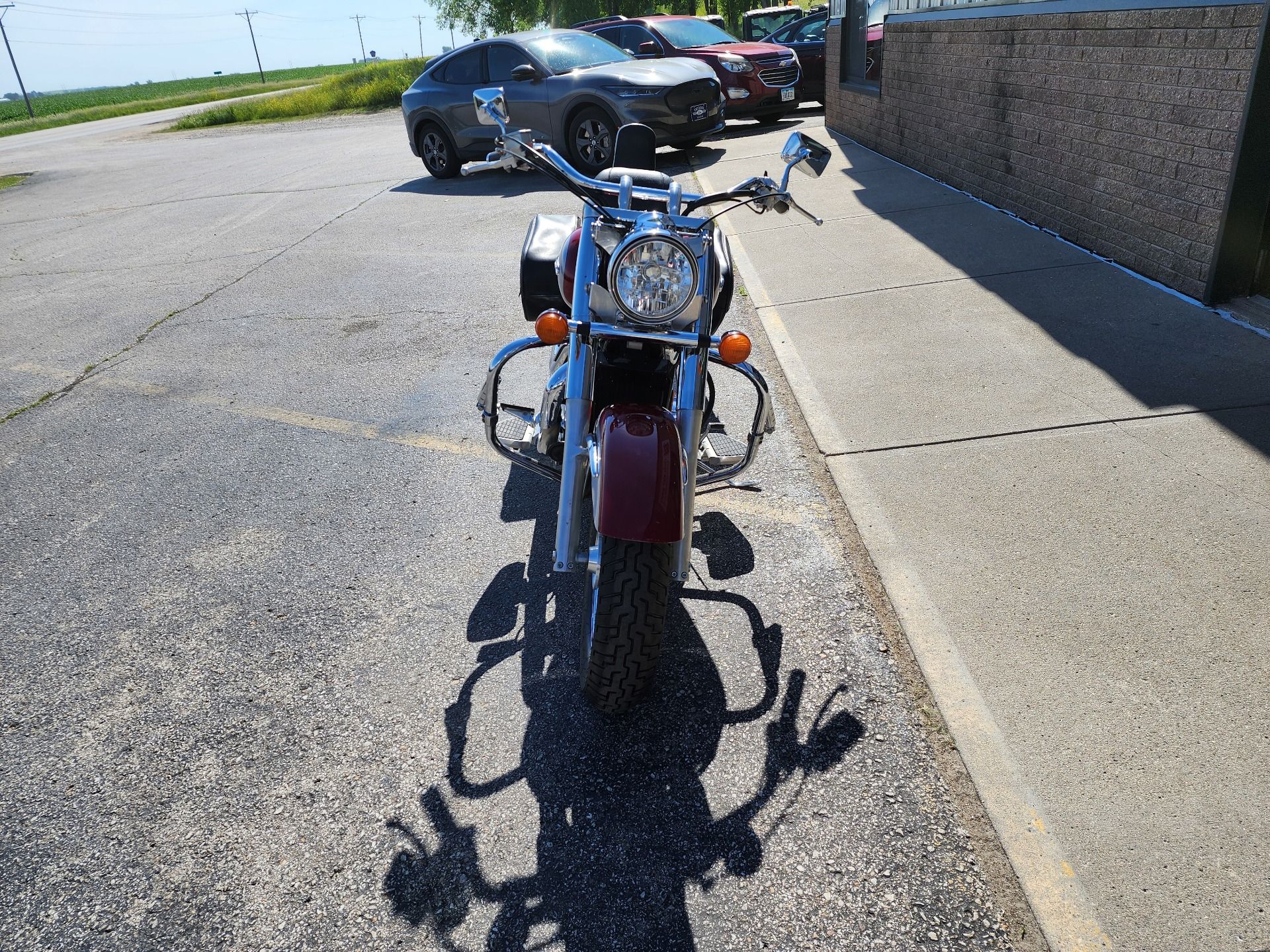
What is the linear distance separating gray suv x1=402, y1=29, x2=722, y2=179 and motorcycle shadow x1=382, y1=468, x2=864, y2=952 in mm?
9267

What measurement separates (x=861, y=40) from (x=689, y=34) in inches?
152

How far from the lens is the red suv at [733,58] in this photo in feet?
47.8

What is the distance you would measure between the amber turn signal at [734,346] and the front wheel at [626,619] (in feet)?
2.15

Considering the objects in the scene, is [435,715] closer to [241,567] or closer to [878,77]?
[241,567]

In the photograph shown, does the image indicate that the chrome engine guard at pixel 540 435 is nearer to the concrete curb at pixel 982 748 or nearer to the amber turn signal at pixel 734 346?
the amber turn signal at pixel 734 346

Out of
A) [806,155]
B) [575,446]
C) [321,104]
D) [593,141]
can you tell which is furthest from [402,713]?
[321,104]

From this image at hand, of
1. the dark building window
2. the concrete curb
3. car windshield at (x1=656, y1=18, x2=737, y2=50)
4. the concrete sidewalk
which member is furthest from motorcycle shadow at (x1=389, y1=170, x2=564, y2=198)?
the concrete curb

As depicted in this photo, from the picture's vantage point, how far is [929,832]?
8.29ft

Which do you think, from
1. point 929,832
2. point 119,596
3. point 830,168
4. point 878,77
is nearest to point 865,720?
point 929,832

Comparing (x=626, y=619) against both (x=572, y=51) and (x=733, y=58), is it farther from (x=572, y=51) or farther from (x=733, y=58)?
(x=733, y=58)

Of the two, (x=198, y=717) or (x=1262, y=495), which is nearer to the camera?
(x=198, y=717)

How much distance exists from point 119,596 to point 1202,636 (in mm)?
4077

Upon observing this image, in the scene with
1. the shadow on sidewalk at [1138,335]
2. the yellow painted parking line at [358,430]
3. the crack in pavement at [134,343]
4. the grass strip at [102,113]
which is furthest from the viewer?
the grass strip at [102,113]

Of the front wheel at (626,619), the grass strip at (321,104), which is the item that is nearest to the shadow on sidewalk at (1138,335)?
the front wheel at (626,619)
